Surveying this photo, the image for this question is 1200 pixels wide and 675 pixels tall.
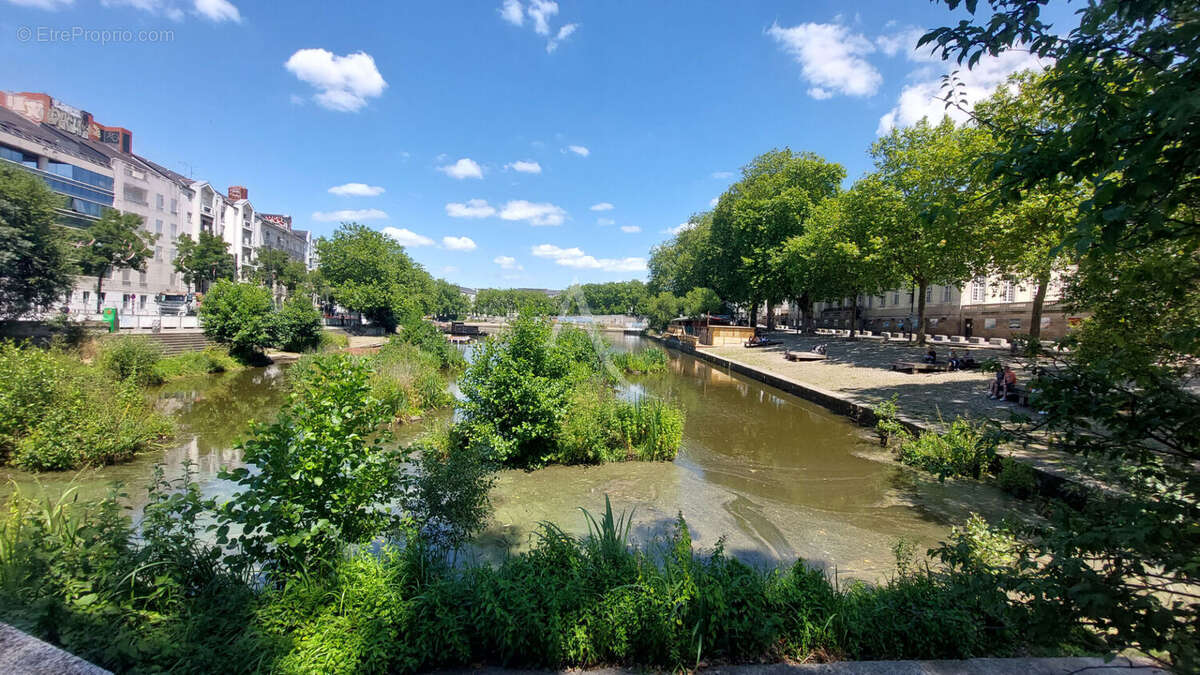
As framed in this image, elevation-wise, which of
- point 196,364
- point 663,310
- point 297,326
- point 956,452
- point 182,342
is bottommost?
point 196,364

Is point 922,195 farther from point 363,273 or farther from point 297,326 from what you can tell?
point 363,273

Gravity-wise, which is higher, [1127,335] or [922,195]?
[922,195]

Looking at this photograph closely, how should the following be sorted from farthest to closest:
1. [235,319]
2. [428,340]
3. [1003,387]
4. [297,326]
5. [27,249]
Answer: [297,326], [235,319], [428,340], [27,249], [1003,387]

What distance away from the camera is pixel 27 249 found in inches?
685

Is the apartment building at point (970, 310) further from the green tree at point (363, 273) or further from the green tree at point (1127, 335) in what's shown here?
the green tree at point (363, 273)

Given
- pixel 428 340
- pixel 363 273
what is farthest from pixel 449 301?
pixel 428 340

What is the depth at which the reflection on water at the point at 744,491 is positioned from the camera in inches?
242

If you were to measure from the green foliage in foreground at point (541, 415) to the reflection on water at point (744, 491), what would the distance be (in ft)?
1.31

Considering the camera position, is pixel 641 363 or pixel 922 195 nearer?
pixel 922 195

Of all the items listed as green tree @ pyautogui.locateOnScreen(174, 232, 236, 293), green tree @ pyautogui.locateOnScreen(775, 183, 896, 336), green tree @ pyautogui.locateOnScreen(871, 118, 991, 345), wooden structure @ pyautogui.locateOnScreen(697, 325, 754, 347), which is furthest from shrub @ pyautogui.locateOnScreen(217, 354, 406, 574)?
green tree @ pyautogui.locateOnScreen(174, 232, 236, 293)

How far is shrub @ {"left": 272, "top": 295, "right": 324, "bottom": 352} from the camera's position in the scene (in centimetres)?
2812

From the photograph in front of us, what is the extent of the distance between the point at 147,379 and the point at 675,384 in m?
19.9

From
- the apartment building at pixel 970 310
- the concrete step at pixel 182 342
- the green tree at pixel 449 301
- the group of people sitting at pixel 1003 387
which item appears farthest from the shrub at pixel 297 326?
the green tree at pixel 449 301

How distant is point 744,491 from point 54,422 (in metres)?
11.7
